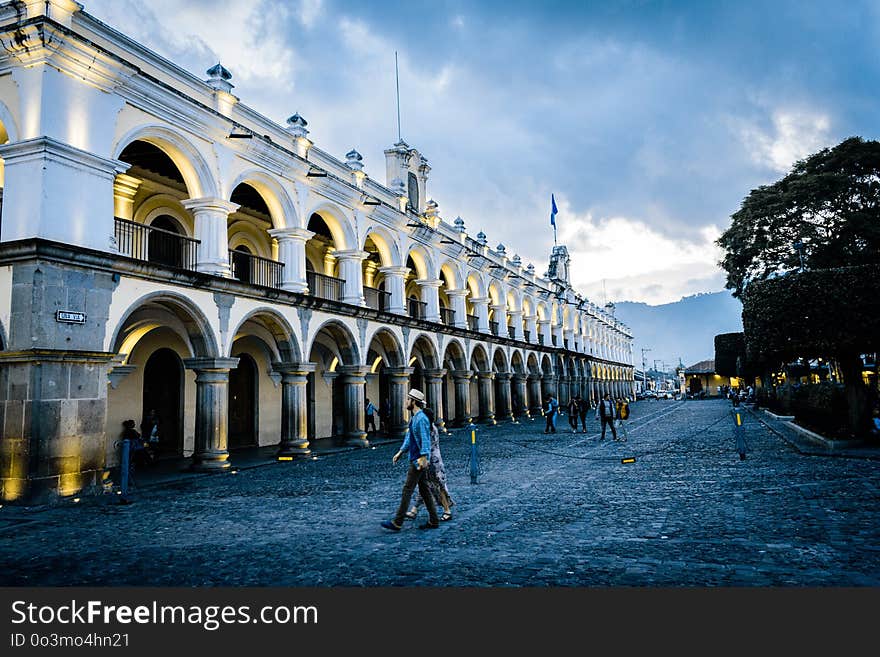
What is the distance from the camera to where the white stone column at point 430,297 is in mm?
24344

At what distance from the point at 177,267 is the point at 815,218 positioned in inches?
1029

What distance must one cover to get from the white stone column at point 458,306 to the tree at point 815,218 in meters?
12.6

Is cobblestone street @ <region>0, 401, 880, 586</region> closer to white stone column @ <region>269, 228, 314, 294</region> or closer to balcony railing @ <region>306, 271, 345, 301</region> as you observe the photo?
white stone column @ <region>269, 228, 314, 294</region>

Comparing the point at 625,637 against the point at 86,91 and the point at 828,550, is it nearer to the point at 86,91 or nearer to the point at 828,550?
the point at 828,550

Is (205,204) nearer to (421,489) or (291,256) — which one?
(291,256)

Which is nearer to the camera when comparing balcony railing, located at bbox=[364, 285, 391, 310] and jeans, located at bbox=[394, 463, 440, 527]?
jeans, located at bbox=[394, 463, 440, 527]

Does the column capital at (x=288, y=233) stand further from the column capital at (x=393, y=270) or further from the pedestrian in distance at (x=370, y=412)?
the pedestrian in distance at (x=370, y=412)

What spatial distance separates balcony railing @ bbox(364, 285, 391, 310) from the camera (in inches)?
855

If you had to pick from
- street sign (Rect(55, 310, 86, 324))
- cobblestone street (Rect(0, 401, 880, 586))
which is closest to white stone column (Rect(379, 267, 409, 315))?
cobblestone street (Rect(0, 401, 880, 586))

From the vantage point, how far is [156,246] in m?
15.8

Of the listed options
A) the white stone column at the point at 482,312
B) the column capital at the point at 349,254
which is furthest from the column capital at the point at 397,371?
the white stone column at the point at 482,312

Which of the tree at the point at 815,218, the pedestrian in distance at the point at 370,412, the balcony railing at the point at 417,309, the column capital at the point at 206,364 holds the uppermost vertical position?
the tree at the point at 815,218

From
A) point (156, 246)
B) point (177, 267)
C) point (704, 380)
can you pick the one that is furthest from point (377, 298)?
point (704, 380)

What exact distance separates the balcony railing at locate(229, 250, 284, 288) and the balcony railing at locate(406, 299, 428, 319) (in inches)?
274
